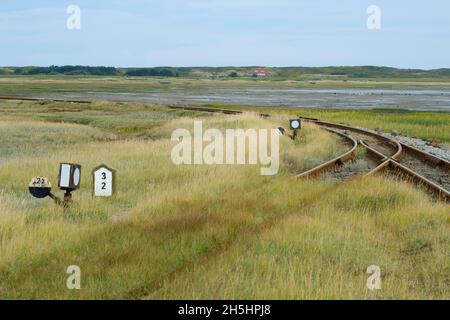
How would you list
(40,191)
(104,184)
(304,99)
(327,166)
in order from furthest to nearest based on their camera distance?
(304,99) → (327,166) → (104,184) → (40,191)

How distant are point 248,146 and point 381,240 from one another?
31.1 feet

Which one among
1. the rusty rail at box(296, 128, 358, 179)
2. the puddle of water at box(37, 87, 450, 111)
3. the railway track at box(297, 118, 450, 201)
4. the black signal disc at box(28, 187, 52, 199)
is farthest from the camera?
the puddle of water at box(37, 87, 450, 111)

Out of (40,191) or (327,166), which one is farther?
(327,166)

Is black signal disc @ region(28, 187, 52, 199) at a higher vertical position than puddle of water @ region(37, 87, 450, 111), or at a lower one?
lower

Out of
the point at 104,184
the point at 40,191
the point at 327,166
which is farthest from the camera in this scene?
the point at 327,166

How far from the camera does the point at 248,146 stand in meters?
16.5

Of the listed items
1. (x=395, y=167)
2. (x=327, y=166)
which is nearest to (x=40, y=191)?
(x=327, y=166)

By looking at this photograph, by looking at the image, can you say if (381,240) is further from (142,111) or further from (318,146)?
(142,111)

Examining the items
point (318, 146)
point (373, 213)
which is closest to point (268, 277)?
point (373, 213)

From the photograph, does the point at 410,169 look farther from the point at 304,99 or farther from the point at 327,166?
the point at 304,99

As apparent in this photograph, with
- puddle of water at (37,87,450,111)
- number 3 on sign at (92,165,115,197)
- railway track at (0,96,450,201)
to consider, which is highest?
puddle of water at (37,87,450,111)

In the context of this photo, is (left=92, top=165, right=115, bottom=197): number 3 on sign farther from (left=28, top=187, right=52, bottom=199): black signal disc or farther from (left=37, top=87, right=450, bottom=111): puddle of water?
(left=37, top=87, right=450, bottom=111): puddle of water

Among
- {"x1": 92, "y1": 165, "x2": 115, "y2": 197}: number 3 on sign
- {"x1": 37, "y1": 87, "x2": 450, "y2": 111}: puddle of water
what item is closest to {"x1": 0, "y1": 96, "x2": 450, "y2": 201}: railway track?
{"x1": 92, "y1": 165, "x2": 115, "y2": 197}: number 3 on sign
